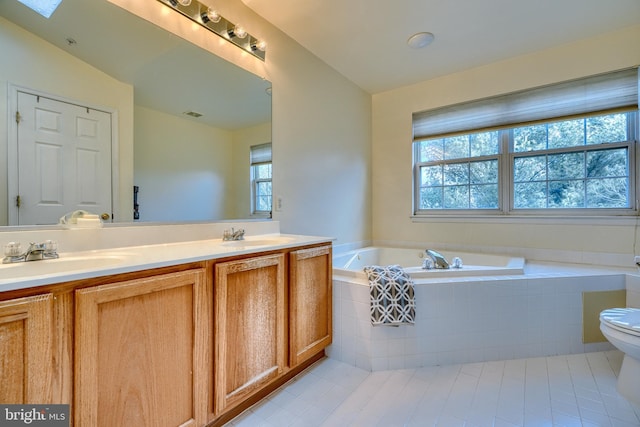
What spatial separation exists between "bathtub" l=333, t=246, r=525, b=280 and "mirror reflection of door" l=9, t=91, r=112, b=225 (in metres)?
1.52

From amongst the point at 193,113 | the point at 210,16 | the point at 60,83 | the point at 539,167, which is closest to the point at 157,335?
the point at 60,83

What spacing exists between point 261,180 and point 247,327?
1.11 metres

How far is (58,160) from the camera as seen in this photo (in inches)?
48.5

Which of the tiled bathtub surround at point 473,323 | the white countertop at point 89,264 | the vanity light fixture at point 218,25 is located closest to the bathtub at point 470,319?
the tiled bathtub surround at point 473,323

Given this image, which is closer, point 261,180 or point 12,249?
point 12,249

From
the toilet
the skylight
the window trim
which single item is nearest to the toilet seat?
the toilet

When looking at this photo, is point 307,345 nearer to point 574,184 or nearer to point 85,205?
point 85,205

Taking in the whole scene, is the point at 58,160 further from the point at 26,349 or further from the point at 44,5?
the point at 26,349

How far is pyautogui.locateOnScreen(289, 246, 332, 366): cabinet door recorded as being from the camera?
1604mm

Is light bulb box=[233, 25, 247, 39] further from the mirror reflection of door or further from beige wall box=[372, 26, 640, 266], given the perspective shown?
beige wall box=[372, 26, 640, 266]

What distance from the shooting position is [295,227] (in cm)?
240

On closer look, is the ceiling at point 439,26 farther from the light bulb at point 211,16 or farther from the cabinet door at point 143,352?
the cabinet door at point 143,352

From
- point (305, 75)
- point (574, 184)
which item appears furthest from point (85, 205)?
point (574, 184)

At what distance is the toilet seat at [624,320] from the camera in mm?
1414
